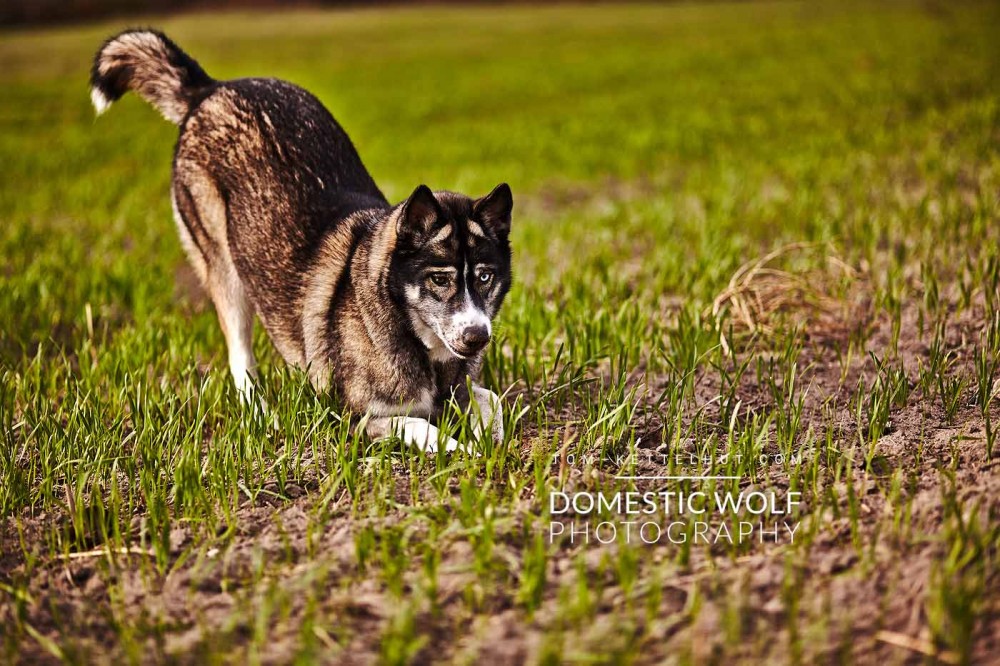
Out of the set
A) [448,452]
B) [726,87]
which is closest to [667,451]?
[448,452]

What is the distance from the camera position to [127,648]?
8.61ft

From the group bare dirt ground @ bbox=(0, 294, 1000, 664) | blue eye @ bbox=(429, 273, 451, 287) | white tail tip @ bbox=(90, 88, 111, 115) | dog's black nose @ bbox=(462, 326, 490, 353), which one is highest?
white tail tip @ bbox=(90, 88, 111, 115)

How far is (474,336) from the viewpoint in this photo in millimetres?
3748

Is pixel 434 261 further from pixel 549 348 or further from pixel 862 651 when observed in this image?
pixel 862 651

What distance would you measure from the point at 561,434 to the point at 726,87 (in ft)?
59.7

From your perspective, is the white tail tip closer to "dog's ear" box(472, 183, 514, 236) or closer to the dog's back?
the dog's back

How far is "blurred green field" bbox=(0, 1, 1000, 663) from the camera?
2709 mm

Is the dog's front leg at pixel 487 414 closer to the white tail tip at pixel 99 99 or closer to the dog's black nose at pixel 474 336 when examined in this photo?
the dog's black nose at pixel 474 336

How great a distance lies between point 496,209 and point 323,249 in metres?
1.02

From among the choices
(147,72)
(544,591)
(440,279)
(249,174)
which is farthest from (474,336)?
(147,72)

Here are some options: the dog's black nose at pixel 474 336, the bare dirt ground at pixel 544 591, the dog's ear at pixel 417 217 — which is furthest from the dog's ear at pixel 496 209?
the bare dirt ground at pixel 544 591

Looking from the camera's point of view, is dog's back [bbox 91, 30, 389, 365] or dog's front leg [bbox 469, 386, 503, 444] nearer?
dog's front leg [bbox 469, 386, 503, 444]

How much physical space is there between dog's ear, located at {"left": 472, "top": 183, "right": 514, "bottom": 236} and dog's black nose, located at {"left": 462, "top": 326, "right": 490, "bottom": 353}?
538 mm

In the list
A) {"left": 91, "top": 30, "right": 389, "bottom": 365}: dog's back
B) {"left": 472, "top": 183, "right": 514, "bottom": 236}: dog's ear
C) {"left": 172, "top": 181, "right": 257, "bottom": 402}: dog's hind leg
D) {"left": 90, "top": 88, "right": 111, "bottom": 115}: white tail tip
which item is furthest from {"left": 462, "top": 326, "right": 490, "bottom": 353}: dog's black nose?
{"left": 90, "top": 88, "right": 111, "bottom": 115}: white tail tip
